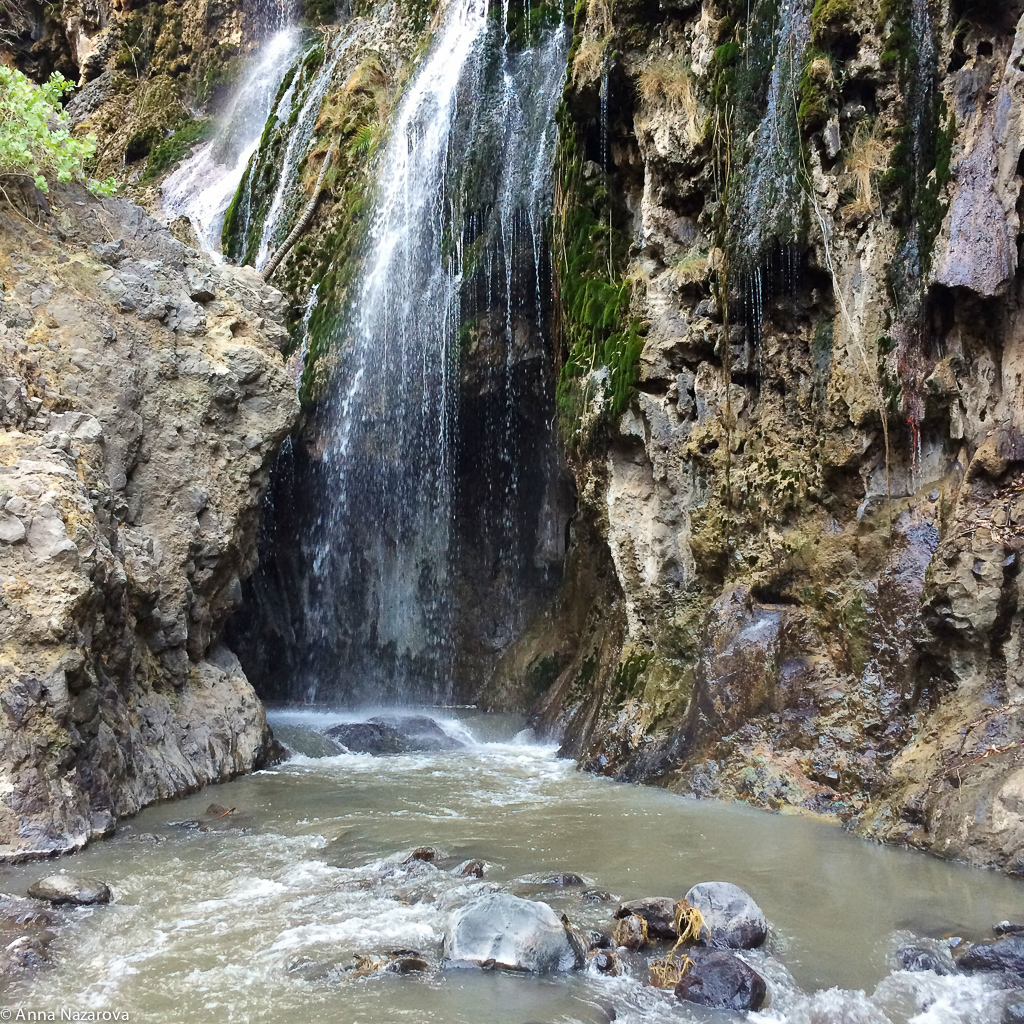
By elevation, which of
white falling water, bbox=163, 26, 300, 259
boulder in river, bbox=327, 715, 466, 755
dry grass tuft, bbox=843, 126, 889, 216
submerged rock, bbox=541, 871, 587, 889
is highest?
white falling water, bbox=163, 26, 300, 259

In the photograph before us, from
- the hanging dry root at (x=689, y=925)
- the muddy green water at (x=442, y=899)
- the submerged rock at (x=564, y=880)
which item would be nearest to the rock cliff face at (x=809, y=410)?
the muddy green water at (x=442, y=899)

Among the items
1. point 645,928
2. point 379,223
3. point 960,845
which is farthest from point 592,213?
point 645,928

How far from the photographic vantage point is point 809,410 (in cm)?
855

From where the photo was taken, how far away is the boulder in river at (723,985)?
3.82 meters

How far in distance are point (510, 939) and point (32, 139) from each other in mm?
8499

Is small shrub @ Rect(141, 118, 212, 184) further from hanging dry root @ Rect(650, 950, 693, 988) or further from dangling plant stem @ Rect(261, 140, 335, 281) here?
hanging dry root @ Rect(650, 950, 693, 988)

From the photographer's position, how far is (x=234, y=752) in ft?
28.7

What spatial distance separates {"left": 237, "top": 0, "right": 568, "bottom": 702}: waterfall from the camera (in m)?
14.5

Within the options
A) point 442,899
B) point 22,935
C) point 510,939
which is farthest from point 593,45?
point 22,935

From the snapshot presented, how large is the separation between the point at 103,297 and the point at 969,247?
789 cm

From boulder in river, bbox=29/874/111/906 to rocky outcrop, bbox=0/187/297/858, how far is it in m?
0.85

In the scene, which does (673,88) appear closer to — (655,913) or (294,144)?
(655,913)

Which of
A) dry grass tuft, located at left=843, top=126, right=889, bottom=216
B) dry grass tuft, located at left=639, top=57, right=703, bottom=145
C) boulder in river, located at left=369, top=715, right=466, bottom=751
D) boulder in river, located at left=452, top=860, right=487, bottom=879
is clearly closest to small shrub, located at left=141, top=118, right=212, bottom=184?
dry grass tuft, located at left=639, top=57, right=703, bottom=145

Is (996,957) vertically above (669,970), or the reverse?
(996,957)
